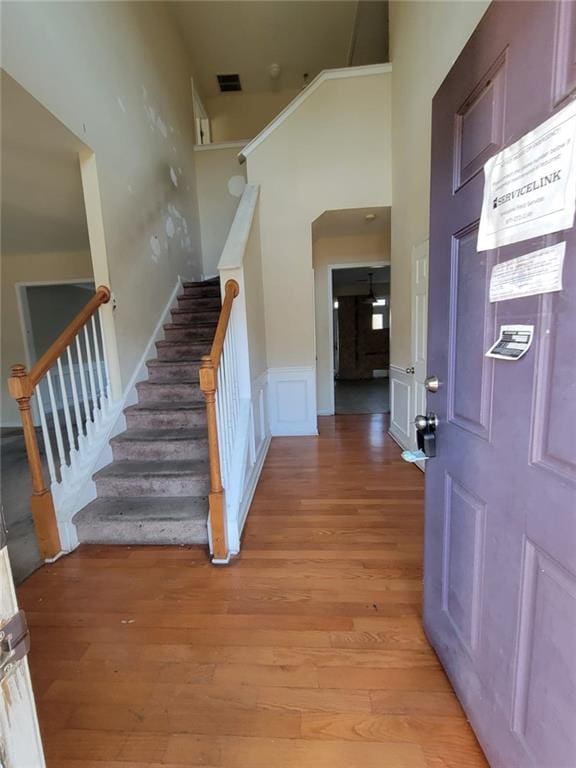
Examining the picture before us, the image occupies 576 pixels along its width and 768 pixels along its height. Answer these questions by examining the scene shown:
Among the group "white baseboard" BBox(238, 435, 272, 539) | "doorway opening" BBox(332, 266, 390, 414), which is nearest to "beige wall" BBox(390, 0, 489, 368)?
"white baseboard" BBox(238, 435, 272, 539)

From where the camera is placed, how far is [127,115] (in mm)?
2967

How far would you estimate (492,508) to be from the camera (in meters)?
0.87

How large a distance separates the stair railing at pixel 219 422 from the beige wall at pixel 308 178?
5.31 ft

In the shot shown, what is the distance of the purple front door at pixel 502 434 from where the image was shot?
0.64m

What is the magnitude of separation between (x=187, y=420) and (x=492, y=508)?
2273mm

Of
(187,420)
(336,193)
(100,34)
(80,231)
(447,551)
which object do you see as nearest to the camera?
(447,551)

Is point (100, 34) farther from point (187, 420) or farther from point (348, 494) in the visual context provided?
point (348, 494)

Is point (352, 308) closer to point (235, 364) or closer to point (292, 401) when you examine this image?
point (292, 401)

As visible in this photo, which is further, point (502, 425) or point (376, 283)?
point (376, 283)

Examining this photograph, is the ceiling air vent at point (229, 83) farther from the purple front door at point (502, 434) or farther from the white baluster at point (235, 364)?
the purple front door at point (502, 434)

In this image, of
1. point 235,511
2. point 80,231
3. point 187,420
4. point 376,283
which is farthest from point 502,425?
point 376,283

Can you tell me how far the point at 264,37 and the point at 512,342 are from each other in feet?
20.2

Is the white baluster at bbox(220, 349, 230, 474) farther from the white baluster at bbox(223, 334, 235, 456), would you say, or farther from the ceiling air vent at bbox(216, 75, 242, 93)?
Answer: the ceiling air vent at bbox(216, 75, 242, 93)

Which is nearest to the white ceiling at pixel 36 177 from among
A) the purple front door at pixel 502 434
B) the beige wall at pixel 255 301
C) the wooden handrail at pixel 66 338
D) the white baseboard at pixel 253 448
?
the wooden handrail at pixel 66 338
